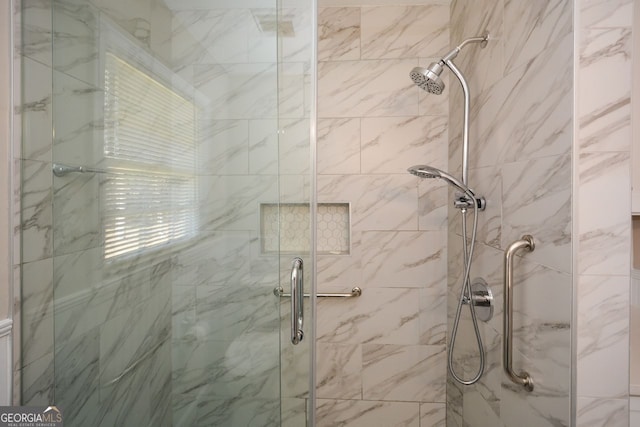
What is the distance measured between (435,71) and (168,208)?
3.70 feet

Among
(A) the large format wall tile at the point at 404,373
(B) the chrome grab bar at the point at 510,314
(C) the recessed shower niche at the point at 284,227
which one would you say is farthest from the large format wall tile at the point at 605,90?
(A) the large format wall tile at the point at 404,373

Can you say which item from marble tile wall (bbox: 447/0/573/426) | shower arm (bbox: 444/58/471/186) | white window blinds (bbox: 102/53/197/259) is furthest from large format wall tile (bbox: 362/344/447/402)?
white window blinds (bbox: 102/53/197/259)

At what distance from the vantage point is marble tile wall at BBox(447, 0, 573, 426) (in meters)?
0.95

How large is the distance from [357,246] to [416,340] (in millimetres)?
589

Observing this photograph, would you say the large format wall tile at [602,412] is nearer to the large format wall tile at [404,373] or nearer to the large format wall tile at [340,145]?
the large format wall tile at [404,373]

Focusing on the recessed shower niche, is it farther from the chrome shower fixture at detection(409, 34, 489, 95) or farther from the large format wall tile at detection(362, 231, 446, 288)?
the large format wall tile at detection(362, 231, 446, 288)

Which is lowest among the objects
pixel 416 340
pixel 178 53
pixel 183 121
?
pixel 416 340

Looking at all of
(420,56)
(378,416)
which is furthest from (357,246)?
(420,56)

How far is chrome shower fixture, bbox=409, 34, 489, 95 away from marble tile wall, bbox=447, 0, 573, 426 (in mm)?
79

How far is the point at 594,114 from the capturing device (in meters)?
0.89

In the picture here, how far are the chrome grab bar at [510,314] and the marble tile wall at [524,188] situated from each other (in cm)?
3

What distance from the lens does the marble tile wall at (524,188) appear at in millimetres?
952

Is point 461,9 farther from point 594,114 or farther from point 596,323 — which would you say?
point 596,323

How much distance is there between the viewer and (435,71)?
1.39 m
